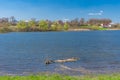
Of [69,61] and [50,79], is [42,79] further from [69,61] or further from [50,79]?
[69,61]

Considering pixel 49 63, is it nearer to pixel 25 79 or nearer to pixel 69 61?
pixel 69 61

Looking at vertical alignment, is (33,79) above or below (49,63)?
above

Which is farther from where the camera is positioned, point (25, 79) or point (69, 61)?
point (69, 61)

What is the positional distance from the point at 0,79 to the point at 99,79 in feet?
22.3

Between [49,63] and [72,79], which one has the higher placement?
[72,79]

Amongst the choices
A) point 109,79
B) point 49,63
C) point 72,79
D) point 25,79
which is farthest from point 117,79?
point 49,63

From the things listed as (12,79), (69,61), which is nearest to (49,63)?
(69,61)

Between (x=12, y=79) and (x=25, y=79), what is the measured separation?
0.97 meters

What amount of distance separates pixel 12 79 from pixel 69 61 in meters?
33.3

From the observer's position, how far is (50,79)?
2259 centimetres

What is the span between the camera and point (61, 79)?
22734 mm

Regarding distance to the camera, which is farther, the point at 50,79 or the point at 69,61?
the point at 69,61

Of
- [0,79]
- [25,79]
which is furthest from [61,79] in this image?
[0,79]

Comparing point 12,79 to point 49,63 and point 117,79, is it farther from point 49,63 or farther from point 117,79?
point 49,63
